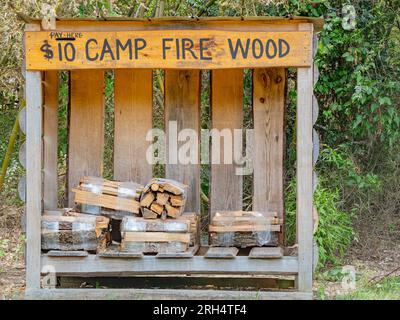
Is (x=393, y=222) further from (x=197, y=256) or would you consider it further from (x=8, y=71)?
(x=8, y=71)

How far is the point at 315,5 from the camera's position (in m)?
8.59

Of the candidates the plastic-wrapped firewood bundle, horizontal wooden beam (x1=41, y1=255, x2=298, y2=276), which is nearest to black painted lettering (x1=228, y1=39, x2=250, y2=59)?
horizontal wooden beam (x1=41, y1=255, x2=298, y2=276)

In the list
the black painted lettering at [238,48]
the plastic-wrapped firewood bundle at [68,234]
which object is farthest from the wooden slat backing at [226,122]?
the plastic-wrapped firewood bundle at [68,234]

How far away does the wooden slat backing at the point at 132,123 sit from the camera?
278 inches

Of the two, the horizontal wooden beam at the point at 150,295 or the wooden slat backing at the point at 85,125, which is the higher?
the wooden slat backing at the point at 85,125

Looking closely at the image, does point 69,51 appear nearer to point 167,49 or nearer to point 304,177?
point 167,49

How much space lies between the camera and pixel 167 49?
19.9 feet

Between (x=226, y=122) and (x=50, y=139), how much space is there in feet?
5.34

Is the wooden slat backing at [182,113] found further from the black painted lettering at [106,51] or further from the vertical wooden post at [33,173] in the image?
the vertical wooden post at [33,173]

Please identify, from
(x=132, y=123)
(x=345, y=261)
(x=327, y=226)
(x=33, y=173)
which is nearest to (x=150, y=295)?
(x=33, y=173)

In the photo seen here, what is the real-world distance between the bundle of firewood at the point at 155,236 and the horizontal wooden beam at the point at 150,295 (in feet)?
1.14

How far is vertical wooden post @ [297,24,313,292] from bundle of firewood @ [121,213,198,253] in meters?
0.96

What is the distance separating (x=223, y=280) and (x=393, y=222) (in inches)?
122

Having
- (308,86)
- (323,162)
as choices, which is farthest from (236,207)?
(323,162)
